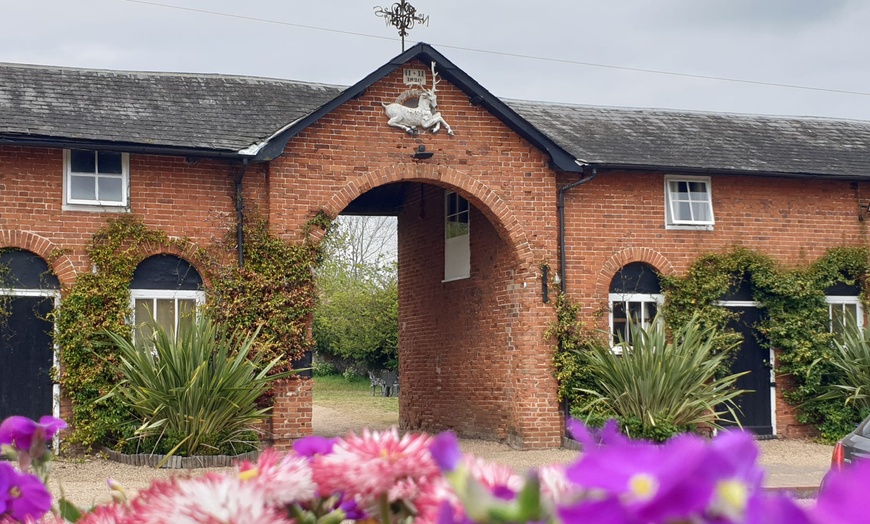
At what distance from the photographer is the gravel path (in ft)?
38.8

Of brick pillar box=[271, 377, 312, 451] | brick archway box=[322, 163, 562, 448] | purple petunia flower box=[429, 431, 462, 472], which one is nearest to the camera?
purple petunia flower box=[429, 431, 462, 472]

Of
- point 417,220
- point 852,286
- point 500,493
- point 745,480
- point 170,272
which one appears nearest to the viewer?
point 745,480

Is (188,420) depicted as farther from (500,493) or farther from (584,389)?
(500,493)

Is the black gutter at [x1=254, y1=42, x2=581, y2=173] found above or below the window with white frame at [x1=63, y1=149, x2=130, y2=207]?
above

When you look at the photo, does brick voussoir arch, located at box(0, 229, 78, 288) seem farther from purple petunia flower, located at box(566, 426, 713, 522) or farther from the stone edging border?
purple petunia flower, located at box(566, 426, 713, 522)

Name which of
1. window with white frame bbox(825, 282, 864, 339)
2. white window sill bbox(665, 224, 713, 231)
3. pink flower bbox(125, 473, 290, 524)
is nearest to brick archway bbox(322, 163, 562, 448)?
white window sill bbox(665, 224, 713, 231)

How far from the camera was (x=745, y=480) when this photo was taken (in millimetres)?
825

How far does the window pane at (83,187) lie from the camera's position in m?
14.9

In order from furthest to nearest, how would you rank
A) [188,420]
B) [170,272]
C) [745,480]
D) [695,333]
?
[695,333], [170,272], [188,420], [745,480]

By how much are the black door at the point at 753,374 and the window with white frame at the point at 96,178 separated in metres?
10.3

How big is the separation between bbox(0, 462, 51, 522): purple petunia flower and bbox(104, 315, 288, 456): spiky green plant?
39.7 feet

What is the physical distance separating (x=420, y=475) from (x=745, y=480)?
62 centimetres

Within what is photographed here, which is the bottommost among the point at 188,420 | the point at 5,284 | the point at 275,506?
the point at 188,420

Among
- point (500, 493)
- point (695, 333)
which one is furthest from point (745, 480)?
point (695, 333)
